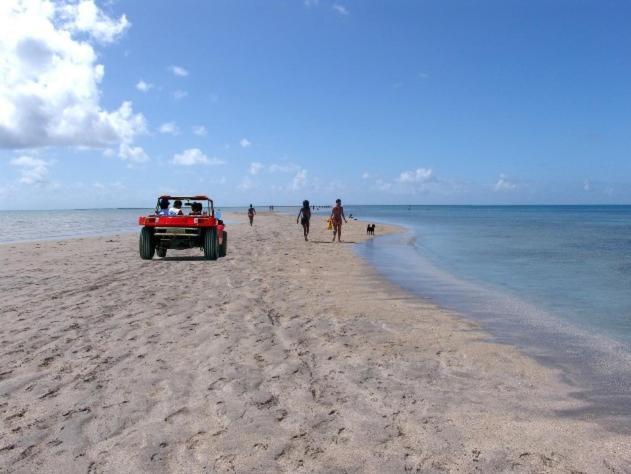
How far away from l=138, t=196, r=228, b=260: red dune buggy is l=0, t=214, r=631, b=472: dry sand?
4.90 meters

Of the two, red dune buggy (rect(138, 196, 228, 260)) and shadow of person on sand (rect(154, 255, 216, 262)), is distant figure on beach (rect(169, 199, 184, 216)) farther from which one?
shadow of person on sand (rect(154, 255, 216, 262))

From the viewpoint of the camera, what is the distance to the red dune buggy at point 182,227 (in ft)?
44.2

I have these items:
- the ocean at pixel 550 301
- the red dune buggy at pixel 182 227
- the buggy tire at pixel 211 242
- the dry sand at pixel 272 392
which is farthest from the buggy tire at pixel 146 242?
the ocean at pixel 550 301

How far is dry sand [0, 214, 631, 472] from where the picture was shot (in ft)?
11.0

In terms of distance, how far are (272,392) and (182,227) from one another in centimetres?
992

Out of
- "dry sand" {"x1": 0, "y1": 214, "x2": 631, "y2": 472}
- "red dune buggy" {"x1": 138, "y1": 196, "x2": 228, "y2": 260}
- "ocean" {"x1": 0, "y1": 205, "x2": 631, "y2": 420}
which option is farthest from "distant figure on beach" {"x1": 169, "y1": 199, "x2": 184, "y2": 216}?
"ocean" {"x1": 0, "y1": 205, "x2": 631, "y2": 420}

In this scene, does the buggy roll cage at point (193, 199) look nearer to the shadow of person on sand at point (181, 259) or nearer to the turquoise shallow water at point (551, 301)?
the shadow of person on sand at point (181, 259)

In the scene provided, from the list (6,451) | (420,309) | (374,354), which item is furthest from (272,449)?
(420,309)

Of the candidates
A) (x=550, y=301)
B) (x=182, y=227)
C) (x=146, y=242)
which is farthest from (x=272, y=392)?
(x=146, y=242)

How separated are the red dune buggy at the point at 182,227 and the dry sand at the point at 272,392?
4.90m

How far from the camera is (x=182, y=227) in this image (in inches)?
533

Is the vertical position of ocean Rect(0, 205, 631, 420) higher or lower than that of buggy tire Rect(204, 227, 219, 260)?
lower

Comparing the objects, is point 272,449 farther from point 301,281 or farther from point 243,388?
point 301,281

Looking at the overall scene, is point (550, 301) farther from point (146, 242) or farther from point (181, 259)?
point (146, 242)
